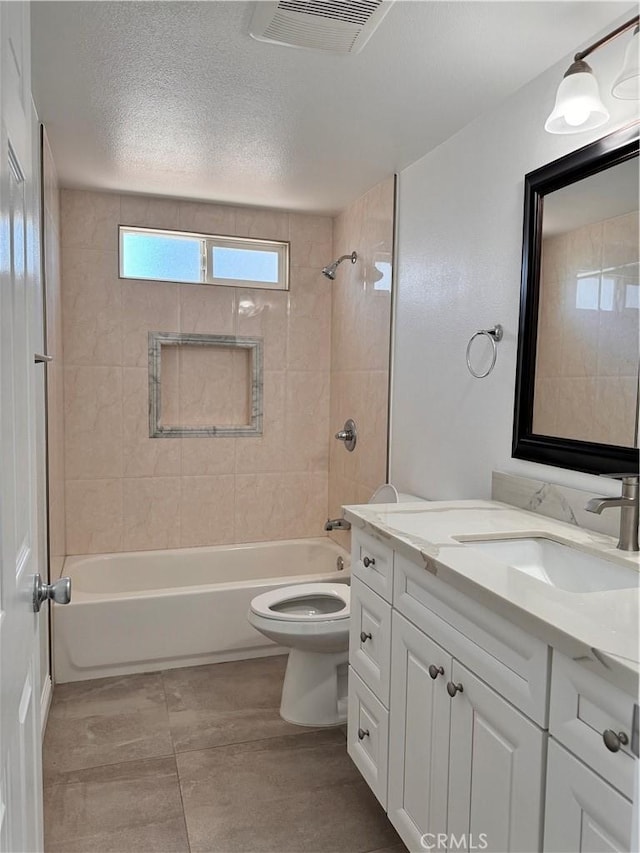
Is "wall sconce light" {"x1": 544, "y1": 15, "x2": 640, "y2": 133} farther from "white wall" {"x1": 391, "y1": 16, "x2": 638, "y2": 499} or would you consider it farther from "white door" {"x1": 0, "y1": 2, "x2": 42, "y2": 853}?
"white door" {"x1": 0, "y1": 2, "x2": 42, "y2": 853}

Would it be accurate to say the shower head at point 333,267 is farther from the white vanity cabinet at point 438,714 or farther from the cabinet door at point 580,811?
the cabinet door at point 580,811

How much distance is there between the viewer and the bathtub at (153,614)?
110 inches

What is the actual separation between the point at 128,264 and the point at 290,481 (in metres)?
1.57

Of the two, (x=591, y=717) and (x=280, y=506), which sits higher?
(x=591, y=717)

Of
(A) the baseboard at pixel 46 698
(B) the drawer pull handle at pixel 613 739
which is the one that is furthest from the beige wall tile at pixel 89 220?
(B) the drawer pull handle at pixel 613 739

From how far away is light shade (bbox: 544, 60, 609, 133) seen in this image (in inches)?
59.0

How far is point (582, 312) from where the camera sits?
5.72ft

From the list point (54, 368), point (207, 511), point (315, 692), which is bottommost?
point (315, 692)

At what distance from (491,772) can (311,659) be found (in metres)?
1.34

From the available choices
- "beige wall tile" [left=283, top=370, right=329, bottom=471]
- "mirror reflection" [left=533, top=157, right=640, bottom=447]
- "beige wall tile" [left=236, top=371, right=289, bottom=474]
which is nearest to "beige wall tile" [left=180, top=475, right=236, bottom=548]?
"beige wall tile" [left=236, top=371, right=289, bottom=474]

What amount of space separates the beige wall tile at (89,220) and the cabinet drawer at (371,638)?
2399 millimetres

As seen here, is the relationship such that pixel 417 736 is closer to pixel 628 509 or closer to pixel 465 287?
pixel 628 509

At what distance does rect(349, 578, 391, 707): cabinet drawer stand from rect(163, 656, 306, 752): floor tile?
0.73 m

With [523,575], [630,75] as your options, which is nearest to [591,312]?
[630,75]
